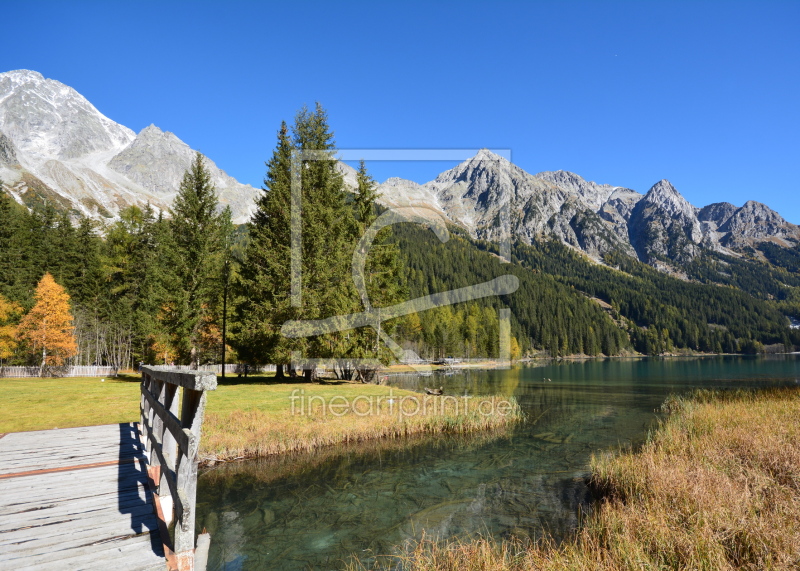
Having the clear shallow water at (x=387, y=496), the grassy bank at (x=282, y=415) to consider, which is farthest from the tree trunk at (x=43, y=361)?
the clear shallow water at (x=387, y=496)

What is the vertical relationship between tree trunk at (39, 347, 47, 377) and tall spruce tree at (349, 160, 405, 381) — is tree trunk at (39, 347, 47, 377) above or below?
below

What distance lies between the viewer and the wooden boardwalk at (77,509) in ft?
15.9

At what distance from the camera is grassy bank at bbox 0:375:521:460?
687 inches

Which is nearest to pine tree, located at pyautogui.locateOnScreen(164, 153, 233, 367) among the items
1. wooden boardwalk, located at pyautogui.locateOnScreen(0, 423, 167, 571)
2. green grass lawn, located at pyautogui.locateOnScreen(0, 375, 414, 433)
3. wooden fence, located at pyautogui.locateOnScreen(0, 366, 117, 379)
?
green grass lawn, located at pyautogui.locateOnScreen(0, 375, 414, 433)

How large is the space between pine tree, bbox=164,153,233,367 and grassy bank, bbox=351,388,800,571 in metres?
33.4

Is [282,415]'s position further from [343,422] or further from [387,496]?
[387,496]

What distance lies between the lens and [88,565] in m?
4.65

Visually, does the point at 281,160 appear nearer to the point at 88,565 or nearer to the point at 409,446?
the point at 409,446

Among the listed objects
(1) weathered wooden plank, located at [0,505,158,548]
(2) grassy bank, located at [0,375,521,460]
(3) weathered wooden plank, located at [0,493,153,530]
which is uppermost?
(1) weathered wooden plank, located at [0,505,158,548]

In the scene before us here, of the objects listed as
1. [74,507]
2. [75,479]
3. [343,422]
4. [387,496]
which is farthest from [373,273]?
[74,507]

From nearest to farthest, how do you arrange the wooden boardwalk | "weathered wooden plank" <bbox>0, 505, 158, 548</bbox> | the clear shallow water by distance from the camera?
the wooden boardwalk → "weathered wooden plank" <bbox>0, 505, 158, 548</bbox> → the clear shallow water

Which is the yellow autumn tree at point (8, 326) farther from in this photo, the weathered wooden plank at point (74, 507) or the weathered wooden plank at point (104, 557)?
the weathered wooden plank at point (104, 557)

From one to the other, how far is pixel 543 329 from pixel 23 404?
18811cm

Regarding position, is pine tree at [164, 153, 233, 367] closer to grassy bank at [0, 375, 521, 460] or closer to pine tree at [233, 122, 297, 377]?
pine tree at [233, 122, 297, 377]
